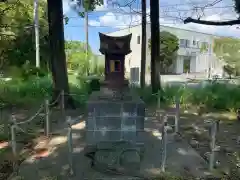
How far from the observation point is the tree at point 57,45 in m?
9.91

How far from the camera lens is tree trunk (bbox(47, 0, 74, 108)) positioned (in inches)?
390

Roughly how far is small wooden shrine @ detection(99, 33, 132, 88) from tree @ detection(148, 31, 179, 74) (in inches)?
977

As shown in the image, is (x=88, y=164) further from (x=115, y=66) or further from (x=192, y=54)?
(x=192, y=54)

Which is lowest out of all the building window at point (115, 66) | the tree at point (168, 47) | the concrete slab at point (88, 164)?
the concrete slab at point (88, 164)

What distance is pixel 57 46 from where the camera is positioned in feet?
33.0

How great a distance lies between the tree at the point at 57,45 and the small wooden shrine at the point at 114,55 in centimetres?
475

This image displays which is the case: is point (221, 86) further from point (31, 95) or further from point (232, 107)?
point (31, 95)

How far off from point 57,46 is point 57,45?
0.04 m

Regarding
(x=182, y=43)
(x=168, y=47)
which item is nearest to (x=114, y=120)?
(x=168, y=47)

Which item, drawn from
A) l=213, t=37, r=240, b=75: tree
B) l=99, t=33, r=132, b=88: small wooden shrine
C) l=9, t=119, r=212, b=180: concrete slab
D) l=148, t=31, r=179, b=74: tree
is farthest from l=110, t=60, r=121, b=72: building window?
l=213, t=37, r=240, b=75: tree

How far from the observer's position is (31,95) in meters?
12.5

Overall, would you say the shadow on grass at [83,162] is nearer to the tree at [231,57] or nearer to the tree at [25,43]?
the tree at [25,43]

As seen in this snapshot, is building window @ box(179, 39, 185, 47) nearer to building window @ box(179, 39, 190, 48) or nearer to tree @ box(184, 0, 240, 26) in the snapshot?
building window @ box(179, 39, 190, 48)

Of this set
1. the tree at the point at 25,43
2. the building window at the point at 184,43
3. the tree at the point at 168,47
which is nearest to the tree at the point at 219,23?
the tree at the point at 25,43
